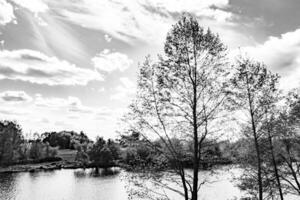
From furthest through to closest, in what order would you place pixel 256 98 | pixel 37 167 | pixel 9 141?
pixel 37 167
pixel 9 141
pixel 256 98

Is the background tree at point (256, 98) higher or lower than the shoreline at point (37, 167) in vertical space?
higher

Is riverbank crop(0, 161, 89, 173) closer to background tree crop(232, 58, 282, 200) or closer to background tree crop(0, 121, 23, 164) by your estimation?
background tree crop(0, 121, 23, 164)

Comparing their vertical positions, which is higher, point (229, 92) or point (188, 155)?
point (229, 92)

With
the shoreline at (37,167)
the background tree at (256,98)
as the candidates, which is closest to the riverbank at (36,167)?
the shoreline at (37,167)

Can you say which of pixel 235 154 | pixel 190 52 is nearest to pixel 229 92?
pixel 190 52

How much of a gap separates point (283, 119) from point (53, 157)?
13575cm

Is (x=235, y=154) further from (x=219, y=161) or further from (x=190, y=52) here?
(x=190, y=52)

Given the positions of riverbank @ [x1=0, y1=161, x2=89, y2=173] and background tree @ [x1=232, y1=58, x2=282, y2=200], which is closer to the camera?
background tree @ [x1=232, y1=58, x2=282, y2=200]

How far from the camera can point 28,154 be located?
12950cm

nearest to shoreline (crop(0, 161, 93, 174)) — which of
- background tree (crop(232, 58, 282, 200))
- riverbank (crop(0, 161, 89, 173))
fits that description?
riverbank (crop(0, 161, 89, 173))

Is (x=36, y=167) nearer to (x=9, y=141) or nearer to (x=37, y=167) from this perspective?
(x=37, y=167)

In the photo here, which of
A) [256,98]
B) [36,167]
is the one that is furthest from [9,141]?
[256,98]

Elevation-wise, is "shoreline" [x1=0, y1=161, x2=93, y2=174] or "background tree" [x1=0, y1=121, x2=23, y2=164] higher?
"background tree" [x1=0, y1=121, x2=23, y2=164]

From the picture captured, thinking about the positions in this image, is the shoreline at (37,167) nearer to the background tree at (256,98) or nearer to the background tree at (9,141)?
the background tree at (9,141)
